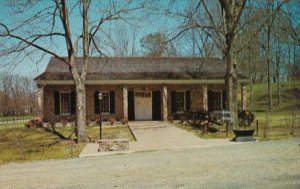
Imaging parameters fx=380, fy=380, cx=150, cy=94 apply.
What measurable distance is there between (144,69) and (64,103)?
6.55 meters

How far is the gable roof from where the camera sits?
2744 cm

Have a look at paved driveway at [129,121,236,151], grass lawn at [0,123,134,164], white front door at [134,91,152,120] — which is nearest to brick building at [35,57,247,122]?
white front door at [134,91,152,120]

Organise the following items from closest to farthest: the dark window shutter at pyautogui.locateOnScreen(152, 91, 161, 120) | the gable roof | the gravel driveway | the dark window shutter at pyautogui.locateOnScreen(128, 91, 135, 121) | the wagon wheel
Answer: the gravel driveway < the wagon wheel < the gable roof < the dark window shutter at pyautogui.locateOnScreen(128, 91, 135, 121) < the dark window shutter at pyautogui.locateOnScreen(152, 91, 161, 120)

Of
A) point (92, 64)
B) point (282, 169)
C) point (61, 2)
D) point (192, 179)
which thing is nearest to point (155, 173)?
point (192, 179)

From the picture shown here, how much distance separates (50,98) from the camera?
1055 inches

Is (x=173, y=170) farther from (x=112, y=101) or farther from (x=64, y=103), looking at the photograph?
(x=64, y=103)

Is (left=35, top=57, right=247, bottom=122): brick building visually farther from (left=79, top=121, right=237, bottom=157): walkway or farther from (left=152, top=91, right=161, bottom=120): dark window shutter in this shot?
(left=79, top=121, right=237, bottom=157): walkway

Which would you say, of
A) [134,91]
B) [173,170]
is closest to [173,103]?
[134,91]

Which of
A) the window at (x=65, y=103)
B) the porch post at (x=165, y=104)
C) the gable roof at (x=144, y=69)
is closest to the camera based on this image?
the window at (x=65, y=103)

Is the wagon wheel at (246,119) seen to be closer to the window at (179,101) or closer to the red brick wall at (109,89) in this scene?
the red brick wall at (109,89)

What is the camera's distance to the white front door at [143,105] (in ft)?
92.9

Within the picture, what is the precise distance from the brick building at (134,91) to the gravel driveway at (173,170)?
576 inches

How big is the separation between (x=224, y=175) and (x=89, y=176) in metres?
3.12

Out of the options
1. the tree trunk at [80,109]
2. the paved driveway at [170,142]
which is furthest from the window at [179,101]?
the tree trunk at [80,109]
